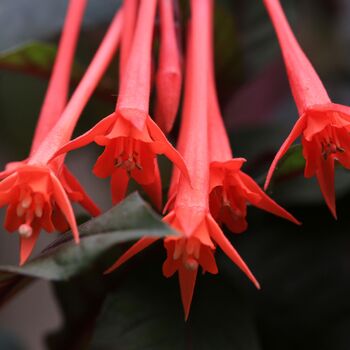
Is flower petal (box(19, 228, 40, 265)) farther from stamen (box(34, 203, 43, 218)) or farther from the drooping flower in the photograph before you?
the drooping flower

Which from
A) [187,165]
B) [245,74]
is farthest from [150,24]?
[245,74]

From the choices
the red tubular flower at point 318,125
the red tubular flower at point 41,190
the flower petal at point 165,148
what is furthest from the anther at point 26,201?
the red tubular flower at point 318,125

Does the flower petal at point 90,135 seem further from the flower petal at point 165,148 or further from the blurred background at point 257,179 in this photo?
the blurred background at point 257,179

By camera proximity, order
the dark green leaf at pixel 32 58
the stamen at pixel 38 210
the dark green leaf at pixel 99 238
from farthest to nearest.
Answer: the dark green leaf at pixel 32 58
the stamen at pixel 38 210
the dark green leaf at pixel 99 238

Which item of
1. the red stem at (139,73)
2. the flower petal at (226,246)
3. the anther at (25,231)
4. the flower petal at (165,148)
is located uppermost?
the red stem at (139,73)

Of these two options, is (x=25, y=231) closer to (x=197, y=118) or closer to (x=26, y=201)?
(x=26, y=201)
